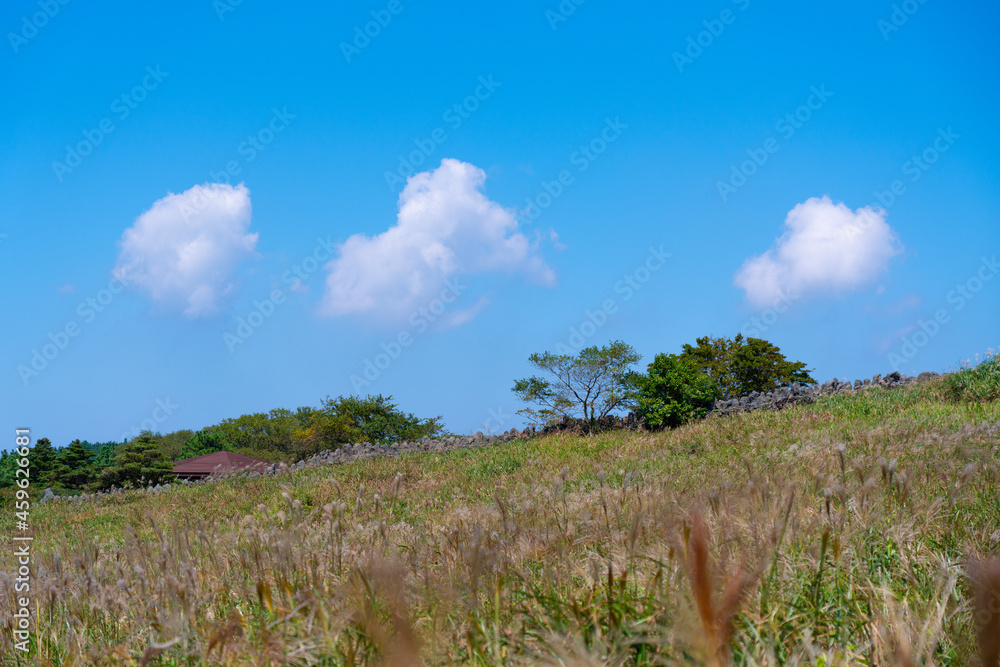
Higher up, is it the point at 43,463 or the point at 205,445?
the point at 205,445

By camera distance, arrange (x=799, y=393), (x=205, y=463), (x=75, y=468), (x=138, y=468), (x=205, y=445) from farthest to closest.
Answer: (x=205, y=445) < (x=205, y=463) < (x=75, y=468) < (x=138, y=468) < (x=799, y=393)

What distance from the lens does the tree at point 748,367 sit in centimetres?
2194

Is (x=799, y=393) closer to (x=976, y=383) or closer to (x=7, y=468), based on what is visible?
(x=976, y=383)

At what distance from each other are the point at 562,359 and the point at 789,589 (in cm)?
1769

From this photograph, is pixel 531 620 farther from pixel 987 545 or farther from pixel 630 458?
pixel 630 458

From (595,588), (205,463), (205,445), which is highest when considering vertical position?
(205,445)

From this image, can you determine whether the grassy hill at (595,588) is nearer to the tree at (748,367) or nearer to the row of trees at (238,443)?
the tree at (748,367)

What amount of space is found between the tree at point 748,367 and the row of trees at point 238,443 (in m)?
14.7

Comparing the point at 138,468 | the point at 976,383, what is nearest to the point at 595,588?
the point at 976,383

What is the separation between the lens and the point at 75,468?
27625 millimetres

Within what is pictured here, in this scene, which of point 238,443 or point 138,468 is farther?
point 238,443

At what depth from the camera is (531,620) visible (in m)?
2.07

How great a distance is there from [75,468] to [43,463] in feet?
4.03

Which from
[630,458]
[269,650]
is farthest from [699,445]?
[269,650]
